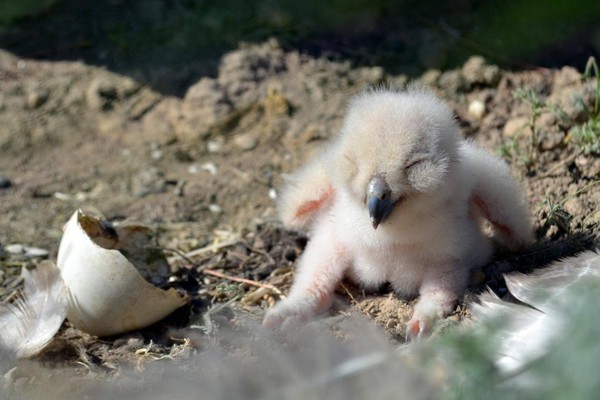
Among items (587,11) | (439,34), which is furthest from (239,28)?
(587,11)

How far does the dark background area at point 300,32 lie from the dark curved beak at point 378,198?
93.0 inches

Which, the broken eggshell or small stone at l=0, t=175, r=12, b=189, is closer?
the broken eggshell

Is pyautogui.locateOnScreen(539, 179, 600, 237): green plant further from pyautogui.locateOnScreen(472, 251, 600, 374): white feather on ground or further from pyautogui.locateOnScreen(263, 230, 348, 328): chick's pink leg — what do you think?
pyautogui.locateOnScreen(263, 230, 348, 328): chick's pink leg

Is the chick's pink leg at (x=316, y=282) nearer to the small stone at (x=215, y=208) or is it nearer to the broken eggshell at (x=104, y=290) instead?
the broken eggshell at (x=104, y=290)

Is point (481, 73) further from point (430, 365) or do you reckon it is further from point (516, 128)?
point (430, 365)

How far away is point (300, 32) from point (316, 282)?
2604 millimetres

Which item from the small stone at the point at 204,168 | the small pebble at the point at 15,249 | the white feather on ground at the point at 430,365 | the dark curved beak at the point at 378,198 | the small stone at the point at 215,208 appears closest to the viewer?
the white feather on ground at the point at 430,365

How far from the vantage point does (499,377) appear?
1963 millimetres

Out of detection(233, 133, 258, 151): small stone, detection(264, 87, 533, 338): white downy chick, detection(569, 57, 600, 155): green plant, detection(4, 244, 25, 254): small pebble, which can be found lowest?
detection(4, 244, 25, 254): small pebble

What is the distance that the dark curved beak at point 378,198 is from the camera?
2.96m

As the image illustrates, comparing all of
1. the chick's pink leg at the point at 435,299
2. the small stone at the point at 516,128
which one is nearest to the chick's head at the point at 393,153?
the chick's pink leg at the point at 435,299

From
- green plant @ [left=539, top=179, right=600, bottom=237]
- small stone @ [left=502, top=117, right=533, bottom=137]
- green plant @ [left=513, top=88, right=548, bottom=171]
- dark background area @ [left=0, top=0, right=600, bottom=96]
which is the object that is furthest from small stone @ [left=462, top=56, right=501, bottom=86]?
→ green plant @ [left=539, top=179, right=600, bottom=237]

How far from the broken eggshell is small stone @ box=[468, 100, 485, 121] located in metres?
2.02

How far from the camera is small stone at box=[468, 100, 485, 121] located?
187 inches
